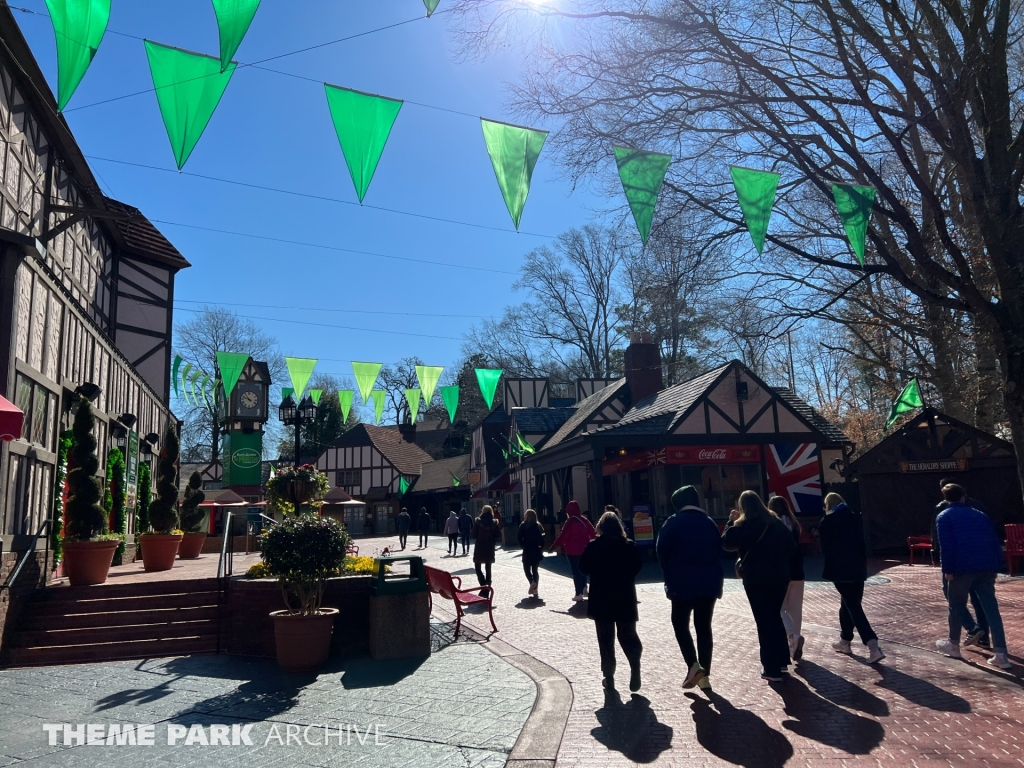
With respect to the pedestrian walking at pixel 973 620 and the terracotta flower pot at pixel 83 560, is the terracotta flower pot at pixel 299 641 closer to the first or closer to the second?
the terracotta flower pot at pixel 83 560

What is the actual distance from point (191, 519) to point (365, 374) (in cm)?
767

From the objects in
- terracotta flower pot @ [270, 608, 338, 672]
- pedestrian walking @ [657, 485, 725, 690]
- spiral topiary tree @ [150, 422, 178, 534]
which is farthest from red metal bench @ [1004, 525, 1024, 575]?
spiral topiary tree @ [150, 422, 178, 534]

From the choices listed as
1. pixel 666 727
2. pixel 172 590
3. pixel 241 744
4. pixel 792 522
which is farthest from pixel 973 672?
pixel 172 590

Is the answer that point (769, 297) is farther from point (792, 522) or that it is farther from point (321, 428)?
point (321, 428)

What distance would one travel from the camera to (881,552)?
19.1 meters

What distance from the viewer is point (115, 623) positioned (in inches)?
375

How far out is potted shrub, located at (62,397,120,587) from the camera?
10.4m

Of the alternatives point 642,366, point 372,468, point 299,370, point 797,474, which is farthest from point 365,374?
point 372,468

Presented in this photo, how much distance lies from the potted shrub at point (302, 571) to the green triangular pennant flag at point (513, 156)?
459cm

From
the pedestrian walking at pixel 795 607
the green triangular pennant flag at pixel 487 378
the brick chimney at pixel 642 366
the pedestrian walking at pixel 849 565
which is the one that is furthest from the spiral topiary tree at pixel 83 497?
the brick chimney at pixel 642 366

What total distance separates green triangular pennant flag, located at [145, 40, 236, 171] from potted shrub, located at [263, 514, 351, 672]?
4.41 metres

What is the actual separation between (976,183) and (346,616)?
948 centimetres

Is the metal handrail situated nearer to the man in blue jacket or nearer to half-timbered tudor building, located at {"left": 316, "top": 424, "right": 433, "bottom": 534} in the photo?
the man in blue jacket

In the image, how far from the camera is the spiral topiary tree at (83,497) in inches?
421
